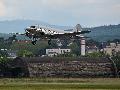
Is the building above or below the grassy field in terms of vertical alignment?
above

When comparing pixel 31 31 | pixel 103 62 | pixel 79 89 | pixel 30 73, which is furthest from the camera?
pixel 103 62

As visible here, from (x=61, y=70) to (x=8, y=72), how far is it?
1622 cm

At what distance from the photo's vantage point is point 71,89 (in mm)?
95938

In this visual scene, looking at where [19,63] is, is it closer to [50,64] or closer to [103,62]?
[50,64]

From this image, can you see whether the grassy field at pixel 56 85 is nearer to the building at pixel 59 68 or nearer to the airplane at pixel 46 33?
the airplane at pixel 46 33

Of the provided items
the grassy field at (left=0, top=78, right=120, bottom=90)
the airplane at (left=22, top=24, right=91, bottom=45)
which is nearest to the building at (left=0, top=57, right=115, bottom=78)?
the grassy field at (left=0, top=78, right=120, bottom=90)

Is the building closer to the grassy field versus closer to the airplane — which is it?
the grassy field

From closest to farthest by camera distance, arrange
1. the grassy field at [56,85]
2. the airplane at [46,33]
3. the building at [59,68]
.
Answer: the airplane at [46,33] → the grassy field at [56,85] → the building at [59,68]

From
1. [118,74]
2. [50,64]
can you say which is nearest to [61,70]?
[50,64]

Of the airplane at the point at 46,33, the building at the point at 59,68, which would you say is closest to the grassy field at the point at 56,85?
the airplane at the point at 46,33

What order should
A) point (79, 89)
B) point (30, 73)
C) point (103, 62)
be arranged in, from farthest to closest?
point (103, 62) → point (30, 73) → point (79, 89)

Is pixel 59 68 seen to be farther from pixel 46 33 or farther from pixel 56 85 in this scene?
pixel 46 33

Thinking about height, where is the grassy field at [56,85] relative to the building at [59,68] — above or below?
below

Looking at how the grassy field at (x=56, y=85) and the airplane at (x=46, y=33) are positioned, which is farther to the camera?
the grassy field at (x=56, y=85)
